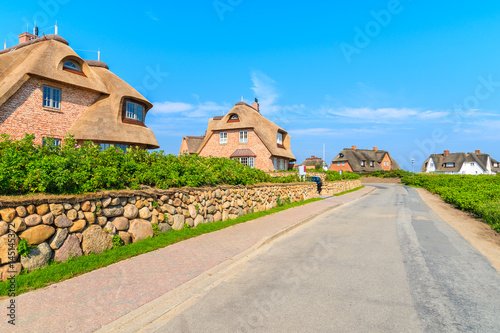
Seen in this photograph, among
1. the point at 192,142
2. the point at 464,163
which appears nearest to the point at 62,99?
the point at 192,142

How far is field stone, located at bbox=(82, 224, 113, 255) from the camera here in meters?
6.05

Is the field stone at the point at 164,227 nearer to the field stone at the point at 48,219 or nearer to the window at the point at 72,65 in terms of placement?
the field stone at the point at 48,219

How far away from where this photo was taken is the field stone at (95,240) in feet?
19.9

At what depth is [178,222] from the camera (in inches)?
340

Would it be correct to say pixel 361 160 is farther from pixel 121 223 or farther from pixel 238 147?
pixel 121 223

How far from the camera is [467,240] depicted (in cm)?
901

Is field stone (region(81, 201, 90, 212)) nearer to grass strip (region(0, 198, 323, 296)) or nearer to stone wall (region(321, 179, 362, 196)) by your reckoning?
grass strip (region(0, 198, 323, 296))

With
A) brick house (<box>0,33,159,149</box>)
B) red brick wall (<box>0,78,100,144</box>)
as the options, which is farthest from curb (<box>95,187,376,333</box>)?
red brick wall (<box>0,78,100,144</box>)

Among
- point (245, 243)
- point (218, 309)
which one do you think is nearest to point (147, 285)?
point (218, 309)

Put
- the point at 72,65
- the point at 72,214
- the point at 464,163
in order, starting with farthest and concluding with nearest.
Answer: the point at 464,163 < the point at 72,65 < the point at 72,214

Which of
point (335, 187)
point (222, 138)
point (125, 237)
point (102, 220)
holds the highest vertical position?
point (222, 138)

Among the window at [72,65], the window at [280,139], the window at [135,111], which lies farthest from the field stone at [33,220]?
the window at [280,139]

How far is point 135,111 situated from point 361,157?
217 ft

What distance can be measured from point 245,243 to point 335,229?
168 inches
